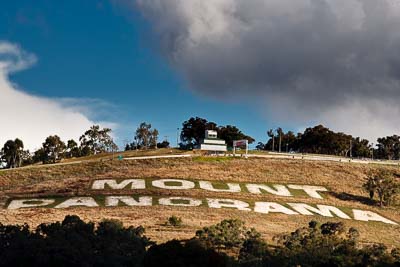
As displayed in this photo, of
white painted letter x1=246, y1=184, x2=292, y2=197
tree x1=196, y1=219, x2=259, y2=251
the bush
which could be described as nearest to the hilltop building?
white painted letter x1=246, y1=184, x2=292, y2=197

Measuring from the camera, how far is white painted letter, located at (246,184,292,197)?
81.5 meters

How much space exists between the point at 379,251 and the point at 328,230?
55.7ft

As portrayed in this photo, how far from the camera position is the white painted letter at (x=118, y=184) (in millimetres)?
80231

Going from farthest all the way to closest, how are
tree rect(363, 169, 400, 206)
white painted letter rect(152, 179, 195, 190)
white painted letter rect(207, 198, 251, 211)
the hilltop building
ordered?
the hilltop building
tree rect(363, 169, 400, 206)
white painted letter rect(152, 179, 195, 190)
white painted letter rect(207, 198, 251, 211)

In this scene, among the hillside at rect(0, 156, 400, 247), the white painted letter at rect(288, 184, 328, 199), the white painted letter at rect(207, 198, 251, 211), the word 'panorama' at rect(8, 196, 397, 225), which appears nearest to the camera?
the hillside at rect(0, 156, 400, 247)

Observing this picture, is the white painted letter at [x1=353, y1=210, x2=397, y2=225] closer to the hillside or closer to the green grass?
the hillside

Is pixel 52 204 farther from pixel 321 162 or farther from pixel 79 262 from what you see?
pixel 321 162

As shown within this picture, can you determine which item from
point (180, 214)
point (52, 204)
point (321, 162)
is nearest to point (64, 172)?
point (52, 204)

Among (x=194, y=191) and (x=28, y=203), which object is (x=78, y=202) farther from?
(x=194, y=191)

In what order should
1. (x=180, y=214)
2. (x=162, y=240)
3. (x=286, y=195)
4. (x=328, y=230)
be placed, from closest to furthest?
(x=162, y=240)
(x=328, y=230)
(x=180, y=214)
(x=286, y=195)

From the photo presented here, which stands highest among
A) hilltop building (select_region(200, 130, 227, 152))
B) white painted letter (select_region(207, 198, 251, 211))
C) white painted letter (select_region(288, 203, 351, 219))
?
hilltop building (select_region(200, 130, 227, 152))

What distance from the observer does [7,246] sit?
102 ft

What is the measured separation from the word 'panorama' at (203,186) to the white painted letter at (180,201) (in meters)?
6.55

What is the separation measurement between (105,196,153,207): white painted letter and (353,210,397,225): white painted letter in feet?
92.0
